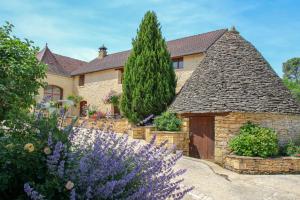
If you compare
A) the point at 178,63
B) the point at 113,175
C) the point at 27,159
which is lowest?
the point at 113,175

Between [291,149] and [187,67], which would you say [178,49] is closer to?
[187,67]

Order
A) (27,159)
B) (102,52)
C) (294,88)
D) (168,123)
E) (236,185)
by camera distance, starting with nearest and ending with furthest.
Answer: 1. (27,159)
2. (236,185)
3. (168,123)
4. (294,88)
5. (102,52)

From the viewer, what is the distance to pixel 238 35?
14.4m

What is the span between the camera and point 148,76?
15820 mm

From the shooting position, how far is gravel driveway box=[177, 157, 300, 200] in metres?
6.89

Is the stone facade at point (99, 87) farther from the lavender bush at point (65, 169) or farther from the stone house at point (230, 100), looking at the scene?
the lavender bush at point (65, 169)

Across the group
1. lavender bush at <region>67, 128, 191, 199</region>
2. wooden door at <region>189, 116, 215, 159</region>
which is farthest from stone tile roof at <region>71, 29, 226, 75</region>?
lavender bush at <region>67, 128, 191, 199</region>

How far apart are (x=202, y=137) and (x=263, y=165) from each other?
9.01 feet

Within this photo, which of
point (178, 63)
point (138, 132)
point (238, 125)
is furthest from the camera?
point (178, 63)

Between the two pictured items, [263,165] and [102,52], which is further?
[102,52]

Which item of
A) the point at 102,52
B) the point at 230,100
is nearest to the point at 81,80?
the point at 102,52

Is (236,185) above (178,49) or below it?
below

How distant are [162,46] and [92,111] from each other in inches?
327

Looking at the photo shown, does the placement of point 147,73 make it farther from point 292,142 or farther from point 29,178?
point 29,178
